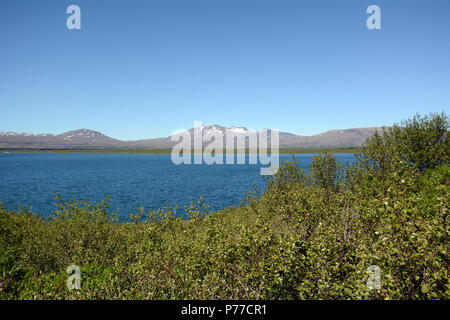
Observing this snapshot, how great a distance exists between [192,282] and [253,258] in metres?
3.01

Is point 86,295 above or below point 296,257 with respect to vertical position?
below

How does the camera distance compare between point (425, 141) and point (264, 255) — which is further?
point (425, 141)

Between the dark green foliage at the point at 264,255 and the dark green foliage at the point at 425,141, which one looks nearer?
the dark green foliage at the point at 264,255

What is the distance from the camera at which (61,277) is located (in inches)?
557

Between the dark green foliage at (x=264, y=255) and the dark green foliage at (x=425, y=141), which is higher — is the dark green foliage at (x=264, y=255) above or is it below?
below

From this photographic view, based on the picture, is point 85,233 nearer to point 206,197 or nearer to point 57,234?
point 57,234

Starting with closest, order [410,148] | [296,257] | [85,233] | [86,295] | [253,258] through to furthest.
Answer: [86,295], [296,257], [253,258], [85,233], [410,148]

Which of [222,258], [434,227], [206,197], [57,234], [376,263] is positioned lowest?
[206,197]

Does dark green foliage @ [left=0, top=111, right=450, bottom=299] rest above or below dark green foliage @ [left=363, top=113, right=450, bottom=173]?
below

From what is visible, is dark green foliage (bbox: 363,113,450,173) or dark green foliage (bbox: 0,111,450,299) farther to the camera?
dark green foliage (bbox: 363,113,450,173)
